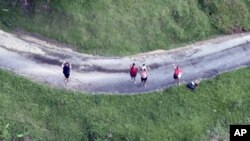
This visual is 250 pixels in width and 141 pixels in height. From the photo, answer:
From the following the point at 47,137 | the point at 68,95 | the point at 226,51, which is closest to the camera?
the point at 47,137

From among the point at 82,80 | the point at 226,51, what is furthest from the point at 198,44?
the point at 82,80

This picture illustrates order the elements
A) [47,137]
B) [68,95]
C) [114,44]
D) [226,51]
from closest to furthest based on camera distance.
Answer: [47,137]
[68,95]
[114,44]
[226,51]

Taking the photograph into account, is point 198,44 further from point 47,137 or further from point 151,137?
point 47,137

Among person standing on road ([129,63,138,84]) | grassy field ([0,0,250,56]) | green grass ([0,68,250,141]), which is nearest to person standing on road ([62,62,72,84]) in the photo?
green grass ([0,68,250,141])

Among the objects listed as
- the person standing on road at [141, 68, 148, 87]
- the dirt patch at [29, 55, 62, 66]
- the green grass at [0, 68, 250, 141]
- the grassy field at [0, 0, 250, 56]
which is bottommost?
the green grass at [0, 68, 250, 141]

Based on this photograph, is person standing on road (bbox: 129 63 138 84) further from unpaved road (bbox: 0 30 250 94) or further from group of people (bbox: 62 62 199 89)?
unpaved road (bbox: 0 30 250 94)

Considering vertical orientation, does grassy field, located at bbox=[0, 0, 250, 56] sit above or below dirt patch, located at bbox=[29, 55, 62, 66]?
above

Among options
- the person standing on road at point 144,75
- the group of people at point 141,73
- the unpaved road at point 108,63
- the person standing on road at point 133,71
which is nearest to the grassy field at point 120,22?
the unpaved road at point 108,63
